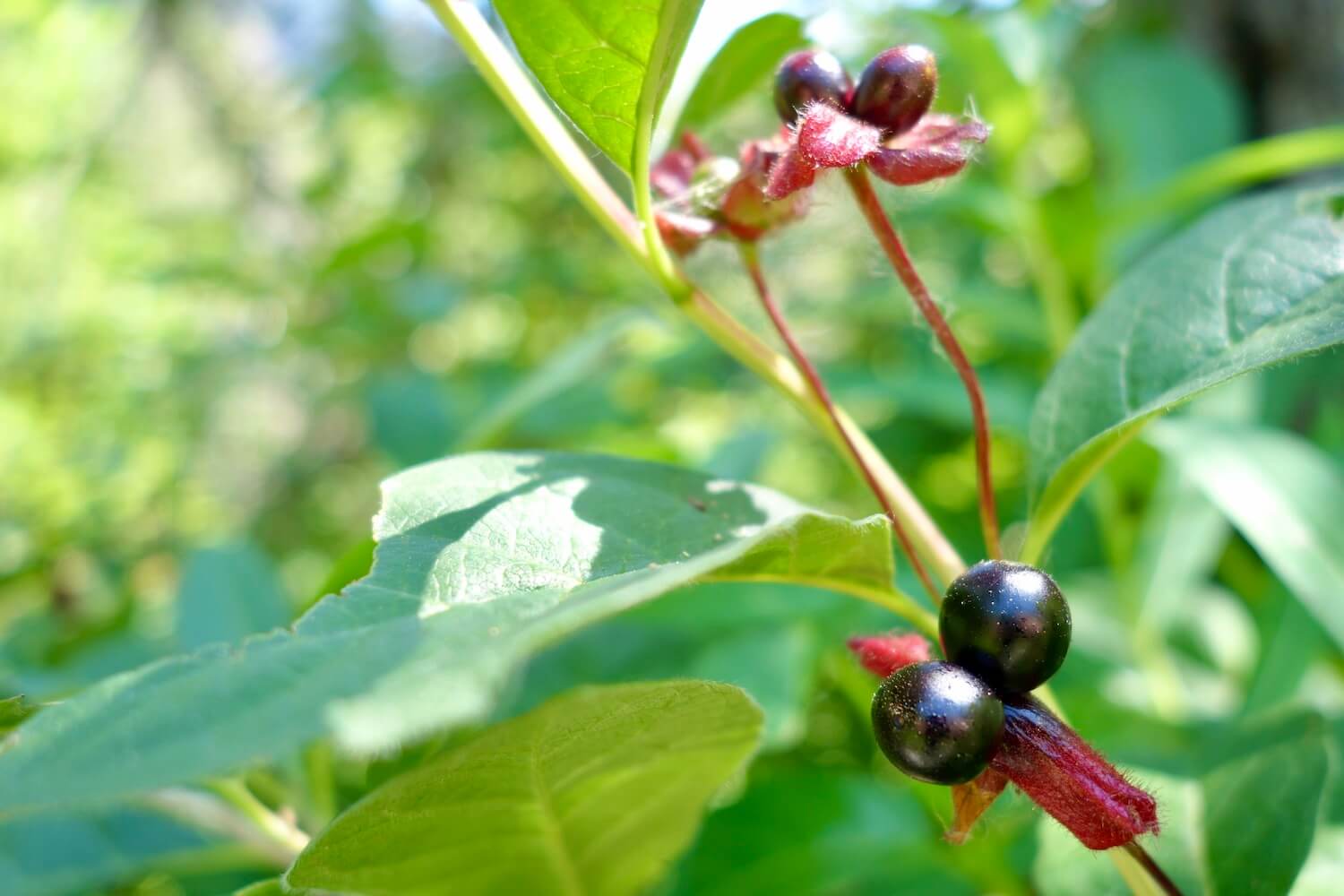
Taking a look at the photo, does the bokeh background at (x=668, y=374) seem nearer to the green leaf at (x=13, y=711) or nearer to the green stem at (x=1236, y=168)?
the green stem at (x=1236, y=168)

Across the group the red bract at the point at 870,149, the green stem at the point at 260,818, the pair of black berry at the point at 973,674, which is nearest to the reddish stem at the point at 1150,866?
the pair of black berry at the point at 973,674

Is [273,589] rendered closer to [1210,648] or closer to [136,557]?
[136,557]

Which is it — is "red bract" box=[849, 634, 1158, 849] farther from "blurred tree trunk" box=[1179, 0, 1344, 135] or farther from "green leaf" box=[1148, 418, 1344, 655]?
"blurred tree trunk" box=[1179, 0, 1344, 135]

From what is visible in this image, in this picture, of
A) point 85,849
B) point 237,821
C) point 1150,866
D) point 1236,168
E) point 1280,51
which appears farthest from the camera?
point 1280,51

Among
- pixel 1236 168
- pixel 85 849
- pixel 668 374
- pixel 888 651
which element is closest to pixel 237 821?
pixel 85 849

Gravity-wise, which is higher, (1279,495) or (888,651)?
(888,651)

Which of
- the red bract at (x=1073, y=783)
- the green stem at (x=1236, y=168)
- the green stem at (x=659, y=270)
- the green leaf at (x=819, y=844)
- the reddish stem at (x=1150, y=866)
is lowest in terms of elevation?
the green leaf at (x=819, y=844)

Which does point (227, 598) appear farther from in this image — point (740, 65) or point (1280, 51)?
point (1280, 51)
